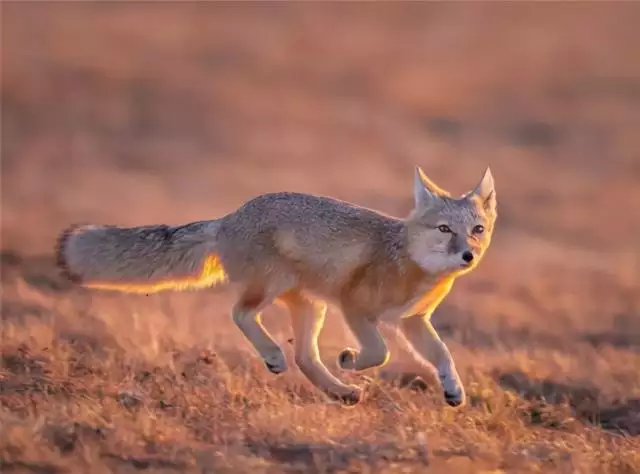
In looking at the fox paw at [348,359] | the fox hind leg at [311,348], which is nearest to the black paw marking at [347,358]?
the fox paw at [348,359]

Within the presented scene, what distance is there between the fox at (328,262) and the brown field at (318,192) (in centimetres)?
37

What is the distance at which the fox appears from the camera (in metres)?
7.25

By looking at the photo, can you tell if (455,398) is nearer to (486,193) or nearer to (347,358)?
(347,358)

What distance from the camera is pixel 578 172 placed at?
23688 mm

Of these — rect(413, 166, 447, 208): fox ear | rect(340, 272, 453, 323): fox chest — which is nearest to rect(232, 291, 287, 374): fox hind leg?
rect(340, 272, 453, 323): fox chest

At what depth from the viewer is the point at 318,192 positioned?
19.3 metres

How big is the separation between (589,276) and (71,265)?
862 cm

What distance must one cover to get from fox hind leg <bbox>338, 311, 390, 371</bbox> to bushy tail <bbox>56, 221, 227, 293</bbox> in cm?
98

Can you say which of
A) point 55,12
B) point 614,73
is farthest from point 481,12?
point 55,12

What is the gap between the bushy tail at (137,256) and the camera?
299 inches

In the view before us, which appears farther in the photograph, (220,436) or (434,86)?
(434,86)

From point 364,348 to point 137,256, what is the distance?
66.8 inches

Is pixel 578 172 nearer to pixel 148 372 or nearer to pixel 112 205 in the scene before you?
pixel 112 205

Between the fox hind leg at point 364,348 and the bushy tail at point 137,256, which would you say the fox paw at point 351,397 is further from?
the bushy tail at point 137,256
